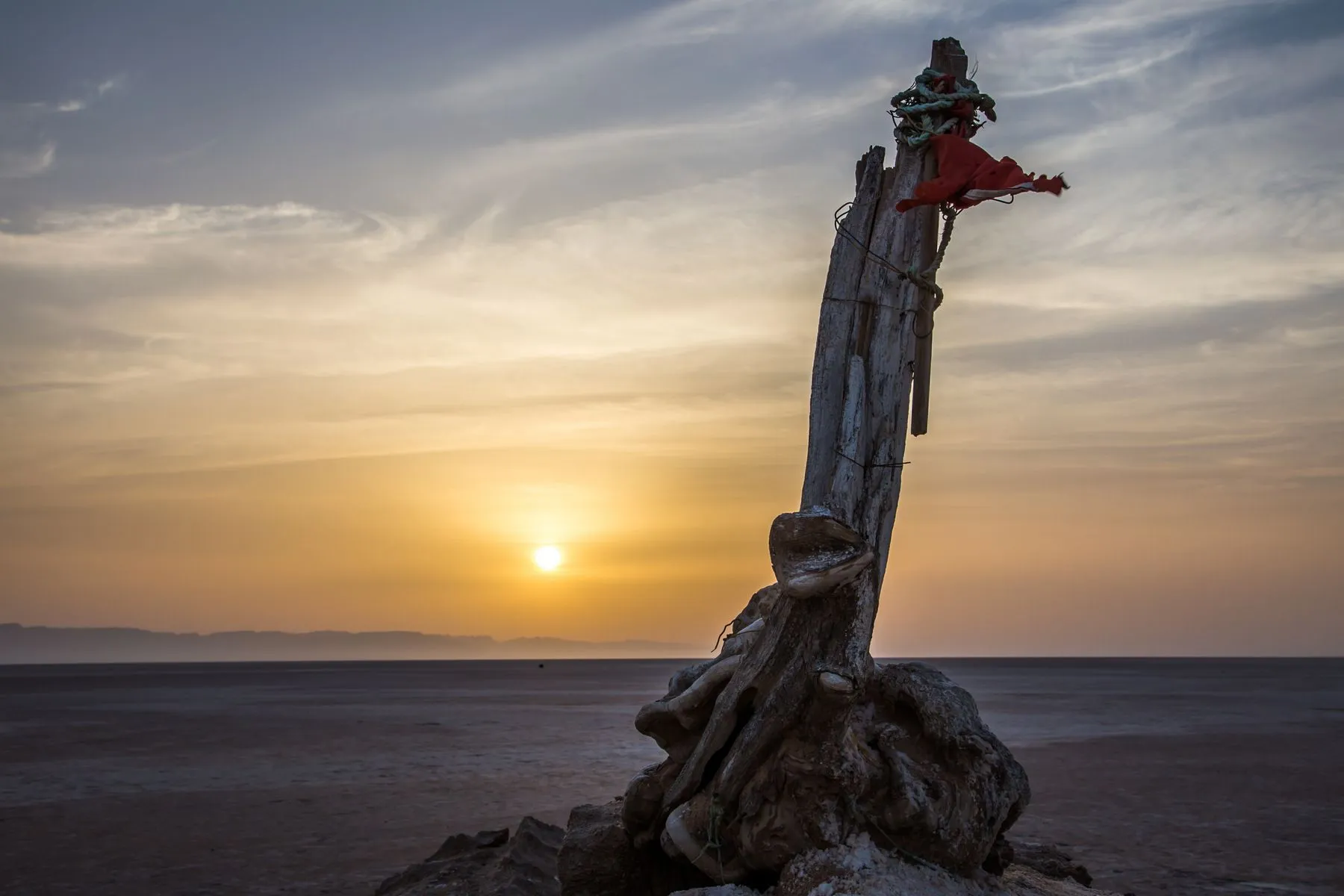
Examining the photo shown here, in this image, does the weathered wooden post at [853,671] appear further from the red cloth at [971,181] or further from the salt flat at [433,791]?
the salt flat at [433,791]

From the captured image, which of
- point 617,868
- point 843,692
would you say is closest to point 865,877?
point 843,692

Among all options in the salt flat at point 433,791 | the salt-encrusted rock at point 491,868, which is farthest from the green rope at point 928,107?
the salt flat at point 433,791

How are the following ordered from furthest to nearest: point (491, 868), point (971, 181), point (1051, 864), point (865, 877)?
point (491, 868)
point (1051, 864)
point (971, 181)
point (865, 877)

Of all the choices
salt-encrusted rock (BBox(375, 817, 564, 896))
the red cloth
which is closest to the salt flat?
salt-encrusted rock (BBox(375, 817, 564, 896))

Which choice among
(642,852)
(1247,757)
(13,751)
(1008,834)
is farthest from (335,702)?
(642,852)

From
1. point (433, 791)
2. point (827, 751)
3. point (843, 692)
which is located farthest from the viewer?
point (433, 791)

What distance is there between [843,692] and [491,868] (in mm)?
4531

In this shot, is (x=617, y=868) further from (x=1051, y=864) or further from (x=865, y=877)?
(x=1051, y=864)

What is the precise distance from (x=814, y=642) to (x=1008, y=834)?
914cm

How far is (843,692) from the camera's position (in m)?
7.09

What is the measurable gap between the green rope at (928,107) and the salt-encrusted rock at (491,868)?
636cm

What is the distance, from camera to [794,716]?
7.37 m

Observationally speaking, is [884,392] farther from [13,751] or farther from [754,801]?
[13,751]

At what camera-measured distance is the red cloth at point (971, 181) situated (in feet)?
26.1
